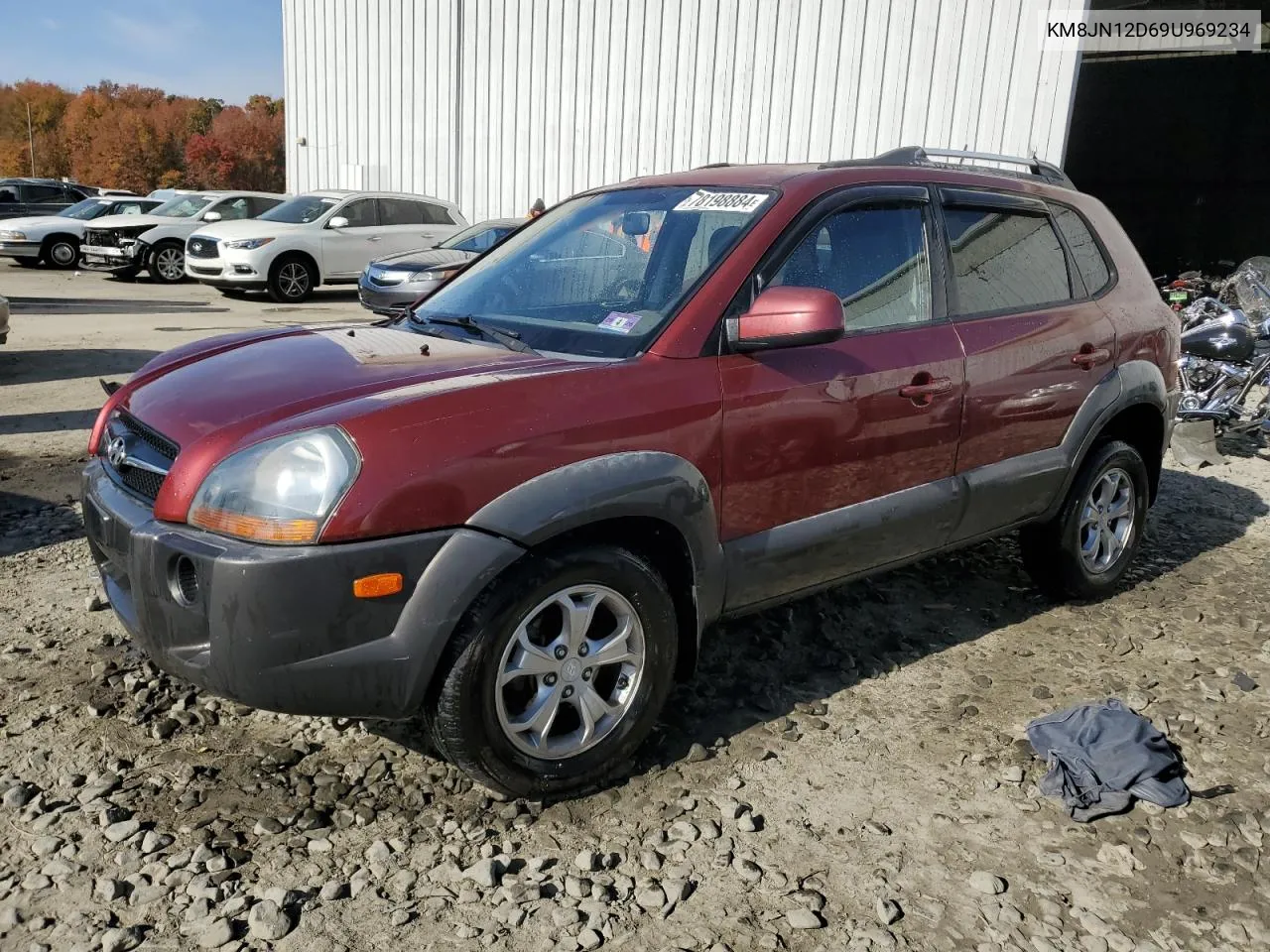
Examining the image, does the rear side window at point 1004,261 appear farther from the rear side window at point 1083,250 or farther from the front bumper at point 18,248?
the front bumper at point 18,248

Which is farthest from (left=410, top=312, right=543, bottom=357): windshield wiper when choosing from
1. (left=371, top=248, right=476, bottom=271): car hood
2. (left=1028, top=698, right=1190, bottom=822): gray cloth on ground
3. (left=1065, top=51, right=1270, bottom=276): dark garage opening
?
(left=1065, top=51, right=1270, bottom=276): dark garage opening

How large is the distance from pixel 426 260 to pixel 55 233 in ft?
34.7

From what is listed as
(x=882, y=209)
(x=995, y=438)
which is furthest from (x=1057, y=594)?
(x=882, y=209)

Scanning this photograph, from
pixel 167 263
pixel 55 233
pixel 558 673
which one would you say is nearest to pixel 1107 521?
pixel 558 673

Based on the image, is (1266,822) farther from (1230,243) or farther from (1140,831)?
(1230,243)

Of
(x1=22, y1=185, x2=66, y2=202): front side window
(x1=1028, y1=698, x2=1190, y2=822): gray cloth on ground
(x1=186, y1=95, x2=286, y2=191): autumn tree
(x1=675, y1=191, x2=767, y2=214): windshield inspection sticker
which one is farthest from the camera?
(x1=186, y1=95, x2=286, y2=191): autumn tree

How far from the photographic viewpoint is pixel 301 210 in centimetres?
1581

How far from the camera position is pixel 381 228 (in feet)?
52.7

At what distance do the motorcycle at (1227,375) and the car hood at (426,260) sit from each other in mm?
8094

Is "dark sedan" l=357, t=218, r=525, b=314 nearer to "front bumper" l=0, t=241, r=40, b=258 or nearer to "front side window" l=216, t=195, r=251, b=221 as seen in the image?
"front side window" l=216, t=195, r=251, b=221

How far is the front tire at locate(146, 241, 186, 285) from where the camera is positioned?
17297 millimetres

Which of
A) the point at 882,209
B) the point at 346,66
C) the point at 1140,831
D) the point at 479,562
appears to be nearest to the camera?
the point at 479,562

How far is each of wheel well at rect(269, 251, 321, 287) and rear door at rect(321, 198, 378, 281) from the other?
4.8 inches

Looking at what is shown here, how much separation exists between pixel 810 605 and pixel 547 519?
2.03 metres
